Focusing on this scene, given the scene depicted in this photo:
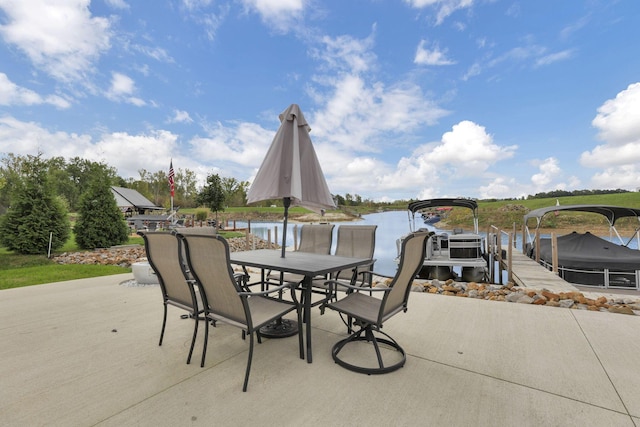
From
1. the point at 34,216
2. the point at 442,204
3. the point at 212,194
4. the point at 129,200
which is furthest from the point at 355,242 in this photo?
the point at 129,200

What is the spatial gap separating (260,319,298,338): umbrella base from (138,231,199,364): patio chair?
2.18 ft

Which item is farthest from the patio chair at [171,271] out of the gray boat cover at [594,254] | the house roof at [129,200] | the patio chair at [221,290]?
the house roof at [129,200]

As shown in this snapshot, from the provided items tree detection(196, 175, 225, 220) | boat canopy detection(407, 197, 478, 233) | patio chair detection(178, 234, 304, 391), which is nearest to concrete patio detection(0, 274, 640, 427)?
patio chair detection(178, 234, 304, 391)

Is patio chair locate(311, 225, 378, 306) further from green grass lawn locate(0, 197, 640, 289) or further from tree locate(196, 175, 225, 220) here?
tree locate(196, 175, 225, 220)

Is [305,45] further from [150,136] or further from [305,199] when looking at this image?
[150,136]

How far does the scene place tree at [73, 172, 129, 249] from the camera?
9.81 meters

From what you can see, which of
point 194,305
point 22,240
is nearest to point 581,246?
point 194,305

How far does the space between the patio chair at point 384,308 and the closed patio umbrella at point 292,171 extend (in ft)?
3.69

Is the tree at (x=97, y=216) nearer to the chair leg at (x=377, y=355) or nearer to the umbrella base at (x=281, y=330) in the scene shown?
the umbrella base at (x=281, y=330)

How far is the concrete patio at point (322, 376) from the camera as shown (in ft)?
4.94

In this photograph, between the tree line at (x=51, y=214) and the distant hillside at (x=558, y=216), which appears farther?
the distant hillside at (x=558, y=216)

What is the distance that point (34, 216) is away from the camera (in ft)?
28.7

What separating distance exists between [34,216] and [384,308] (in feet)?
38.2

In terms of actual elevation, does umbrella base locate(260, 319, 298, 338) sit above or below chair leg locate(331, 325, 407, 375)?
below
